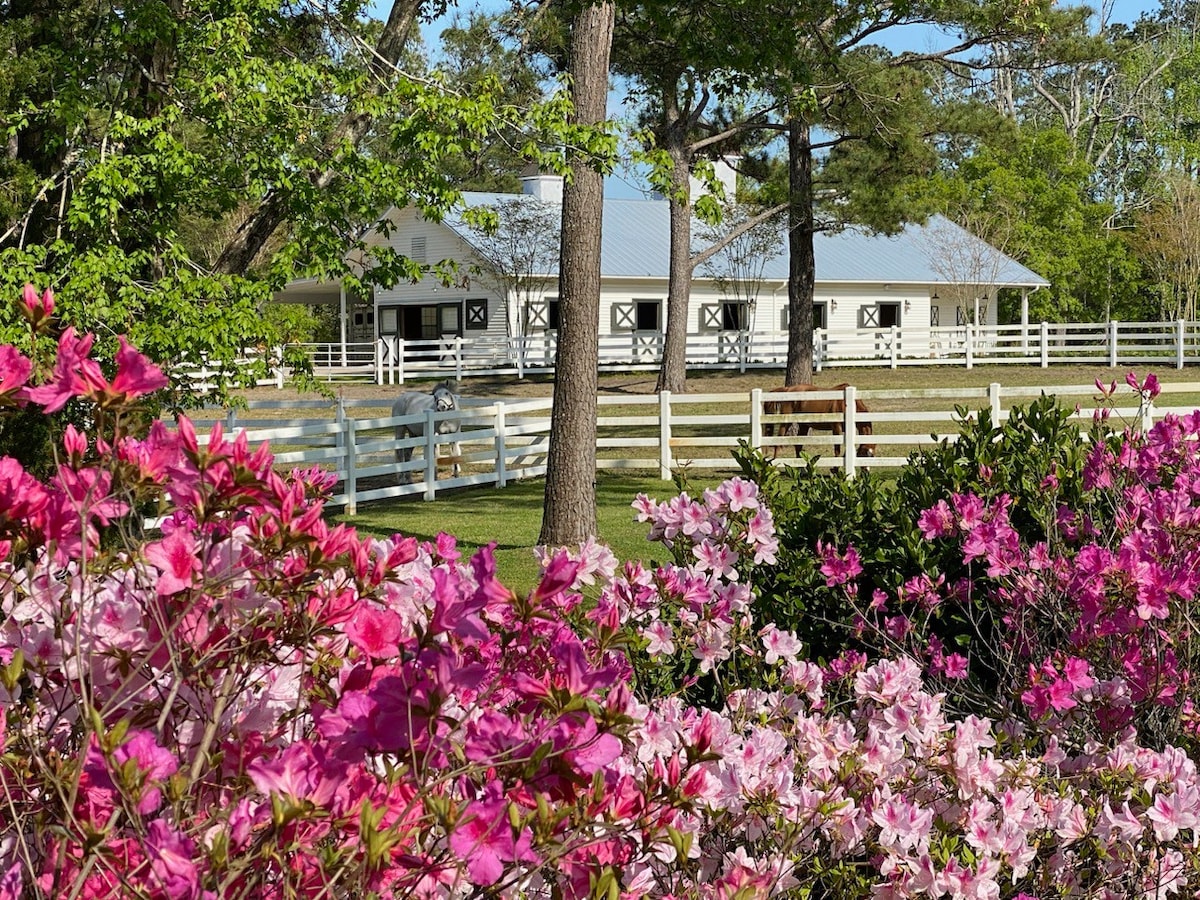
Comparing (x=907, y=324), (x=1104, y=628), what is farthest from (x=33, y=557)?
(x=907, y=324)

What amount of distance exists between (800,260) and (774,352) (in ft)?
59.7

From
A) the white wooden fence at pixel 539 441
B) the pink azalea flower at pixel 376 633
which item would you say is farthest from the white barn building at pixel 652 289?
the pink azalea flower at pixel 376 633

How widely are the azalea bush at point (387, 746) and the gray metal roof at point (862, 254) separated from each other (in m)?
42.0

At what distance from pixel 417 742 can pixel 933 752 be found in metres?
1.60

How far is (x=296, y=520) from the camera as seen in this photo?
75.3 inches

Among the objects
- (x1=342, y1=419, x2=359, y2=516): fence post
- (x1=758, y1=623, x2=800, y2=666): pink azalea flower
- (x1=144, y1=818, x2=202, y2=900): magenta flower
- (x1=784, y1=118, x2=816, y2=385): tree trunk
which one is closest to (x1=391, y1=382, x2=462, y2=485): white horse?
(x1=342, y1=419, x2=359, y2=516): fence post

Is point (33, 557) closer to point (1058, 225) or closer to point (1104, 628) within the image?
point (1104, 628)

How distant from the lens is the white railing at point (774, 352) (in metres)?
39.5

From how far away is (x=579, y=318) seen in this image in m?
12.2

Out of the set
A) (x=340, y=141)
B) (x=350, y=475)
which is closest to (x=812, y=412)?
(x=350, y=475)

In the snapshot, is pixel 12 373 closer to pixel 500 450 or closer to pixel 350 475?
pixel 350 475

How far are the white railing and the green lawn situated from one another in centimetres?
2106

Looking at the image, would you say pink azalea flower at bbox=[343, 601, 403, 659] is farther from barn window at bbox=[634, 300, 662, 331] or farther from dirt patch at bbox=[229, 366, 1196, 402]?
barn window at bbox=[634, 300, 662, 331]

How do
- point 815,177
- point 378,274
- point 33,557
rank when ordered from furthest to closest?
point 815,177
point 378,274
point 33,557
